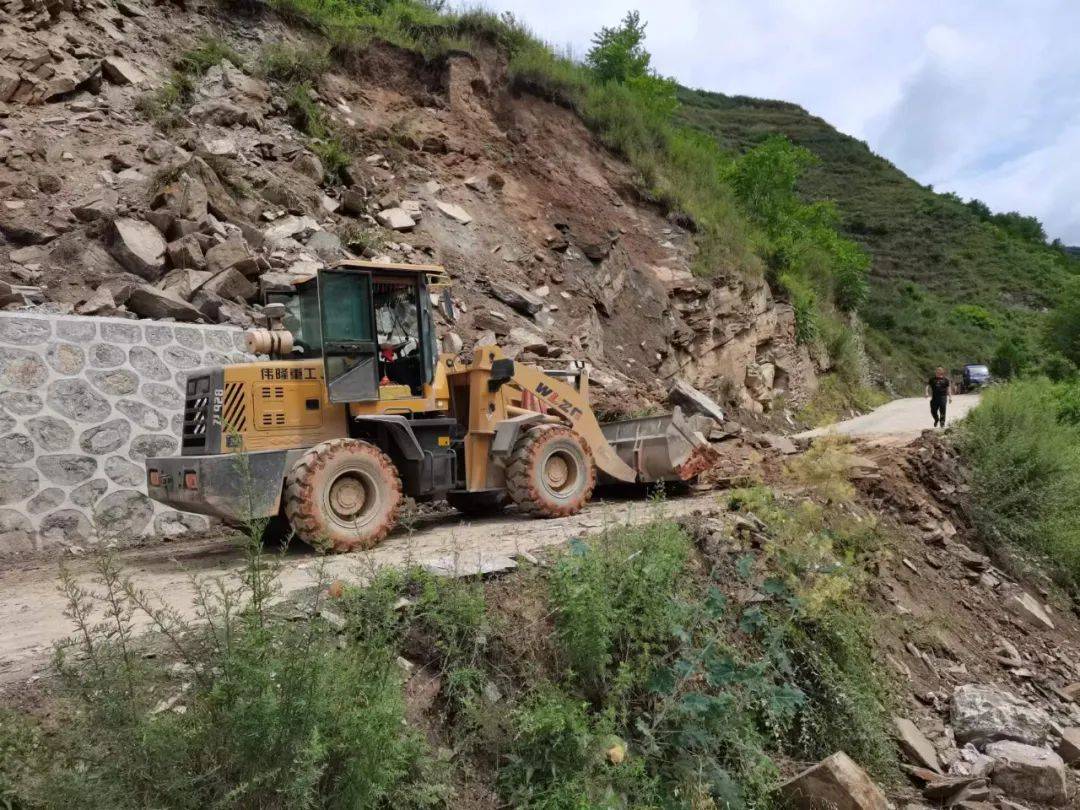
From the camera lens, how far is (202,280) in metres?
10.9

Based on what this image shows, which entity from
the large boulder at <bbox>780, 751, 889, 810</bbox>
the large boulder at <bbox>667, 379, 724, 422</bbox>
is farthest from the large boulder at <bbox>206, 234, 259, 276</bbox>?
the large boulder at <bbox>780, 751, 889, 810</bbox>

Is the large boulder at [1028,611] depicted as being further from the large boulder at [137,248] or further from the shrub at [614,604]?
the large boulder at [137,248]

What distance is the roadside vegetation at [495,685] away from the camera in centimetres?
320

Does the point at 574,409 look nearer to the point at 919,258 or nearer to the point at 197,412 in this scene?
the point at 197,412

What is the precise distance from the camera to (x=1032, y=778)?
5586 mm

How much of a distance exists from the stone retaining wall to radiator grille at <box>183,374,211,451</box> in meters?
1.53

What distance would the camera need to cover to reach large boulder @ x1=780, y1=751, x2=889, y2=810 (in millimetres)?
4605

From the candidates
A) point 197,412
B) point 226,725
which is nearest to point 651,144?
point 197,412

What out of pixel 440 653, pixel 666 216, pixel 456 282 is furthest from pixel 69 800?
pixel 666 216

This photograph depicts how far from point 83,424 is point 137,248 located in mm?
3143

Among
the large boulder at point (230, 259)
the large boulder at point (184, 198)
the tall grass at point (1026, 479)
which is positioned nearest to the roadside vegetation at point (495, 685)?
the tall grass at point (1026, 479)

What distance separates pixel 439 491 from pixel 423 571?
10.0 feet

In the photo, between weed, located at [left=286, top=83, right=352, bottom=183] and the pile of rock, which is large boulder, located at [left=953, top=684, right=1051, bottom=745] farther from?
weed, located at [left=286, top=83, right=352, bottom=183]

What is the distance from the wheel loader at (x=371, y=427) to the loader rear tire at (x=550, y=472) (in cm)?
2
